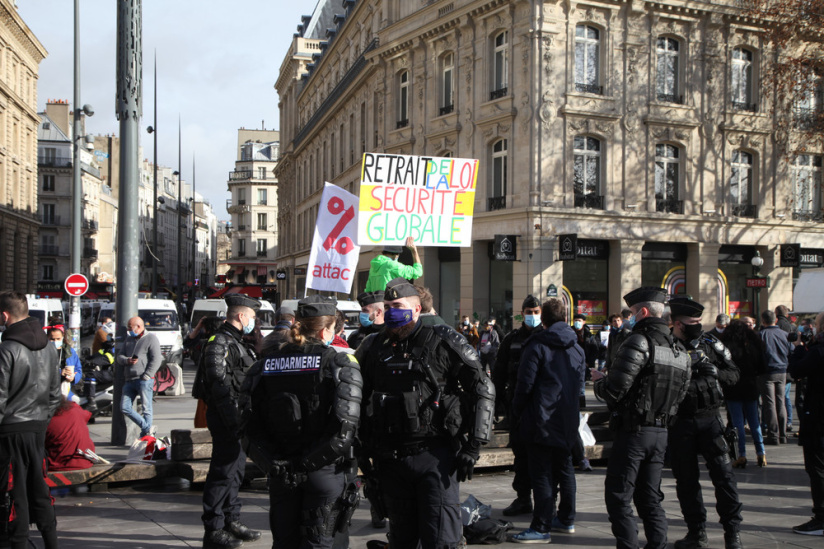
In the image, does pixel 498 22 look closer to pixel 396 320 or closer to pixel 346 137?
pixel 346 137

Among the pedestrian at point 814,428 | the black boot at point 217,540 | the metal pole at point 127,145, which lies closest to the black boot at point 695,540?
the pedestrian at point 814,428

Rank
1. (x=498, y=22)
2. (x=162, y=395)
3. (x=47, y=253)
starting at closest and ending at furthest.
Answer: (x=162, y=395) < (x=498, y=22) < (x=47, y=253)

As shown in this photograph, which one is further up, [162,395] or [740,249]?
[740,249]

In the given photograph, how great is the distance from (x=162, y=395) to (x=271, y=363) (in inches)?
578

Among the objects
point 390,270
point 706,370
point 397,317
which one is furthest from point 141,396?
point 706,370

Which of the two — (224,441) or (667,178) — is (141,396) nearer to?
(224,441)

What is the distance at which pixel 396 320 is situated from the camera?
15.6ft

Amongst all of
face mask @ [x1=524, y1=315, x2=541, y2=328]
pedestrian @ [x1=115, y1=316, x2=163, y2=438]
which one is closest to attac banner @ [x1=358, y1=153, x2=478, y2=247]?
pedestrian @ [x1=115, y1=316, x2=163, y2=438]

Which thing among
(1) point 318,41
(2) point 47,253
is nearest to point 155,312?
(1) point 318,41

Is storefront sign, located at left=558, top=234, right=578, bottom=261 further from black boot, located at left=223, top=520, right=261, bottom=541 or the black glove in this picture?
black boot, located at left=223, top=520, right=261, bottom=541

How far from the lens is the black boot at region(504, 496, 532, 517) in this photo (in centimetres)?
723

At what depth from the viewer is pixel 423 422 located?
461 centimetres

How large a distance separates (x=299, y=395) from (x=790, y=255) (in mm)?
29253

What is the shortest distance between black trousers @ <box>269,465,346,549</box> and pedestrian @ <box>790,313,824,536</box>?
4.22 meters
